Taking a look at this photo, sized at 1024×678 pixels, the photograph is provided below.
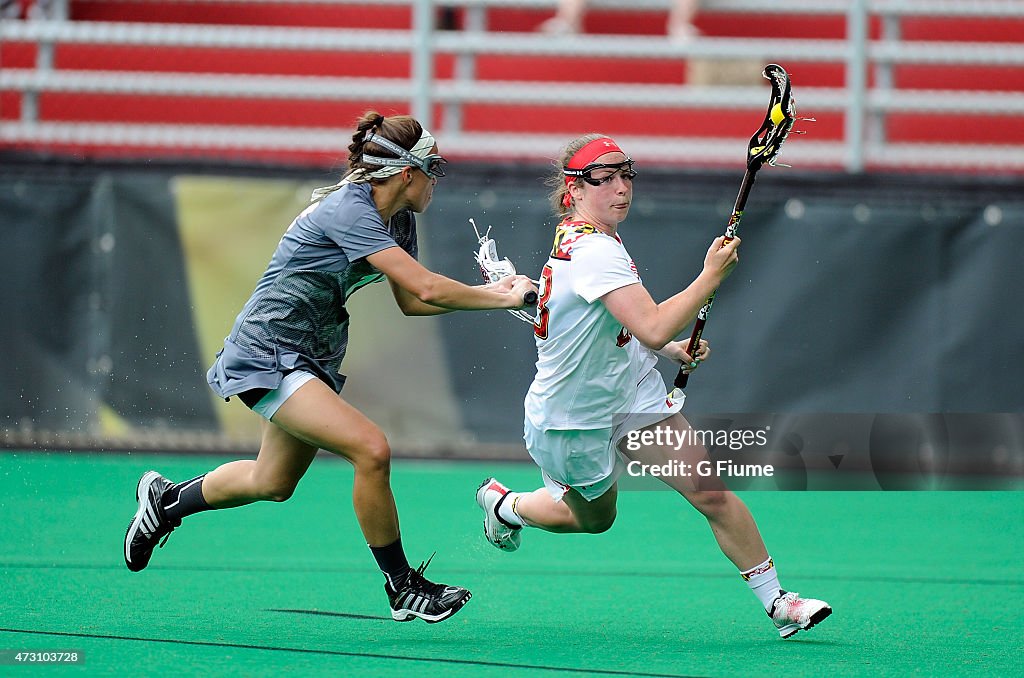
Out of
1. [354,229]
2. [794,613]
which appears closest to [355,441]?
[354,229]

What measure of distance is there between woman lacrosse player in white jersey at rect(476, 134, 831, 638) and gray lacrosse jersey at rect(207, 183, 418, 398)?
2.32 feet

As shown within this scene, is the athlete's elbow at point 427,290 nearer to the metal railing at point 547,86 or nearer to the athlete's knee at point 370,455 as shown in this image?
the athlete's knee at point 370,455

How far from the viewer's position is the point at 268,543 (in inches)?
305

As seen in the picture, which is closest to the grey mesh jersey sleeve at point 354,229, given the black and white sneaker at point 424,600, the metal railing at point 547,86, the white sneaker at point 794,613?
the black and white sneaker at point 424,600

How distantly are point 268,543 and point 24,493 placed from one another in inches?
86.3

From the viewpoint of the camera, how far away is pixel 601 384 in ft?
18.8

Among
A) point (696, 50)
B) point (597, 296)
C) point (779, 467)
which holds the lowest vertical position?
point (779, 467)

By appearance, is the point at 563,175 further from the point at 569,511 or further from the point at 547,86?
the point at 547,86

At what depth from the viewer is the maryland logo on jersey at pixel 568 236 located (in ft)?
18.6

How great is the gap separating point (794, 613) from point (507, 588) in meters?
1.58

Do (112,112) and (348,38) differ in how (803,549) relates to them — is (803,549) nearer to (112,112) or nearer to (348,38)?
(348,38)

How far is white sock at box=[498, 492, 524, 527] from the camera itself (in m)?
6.38

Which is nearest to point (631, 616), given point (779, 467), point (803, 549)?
point (803, 549)

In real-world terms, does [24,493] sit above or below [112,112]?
below
